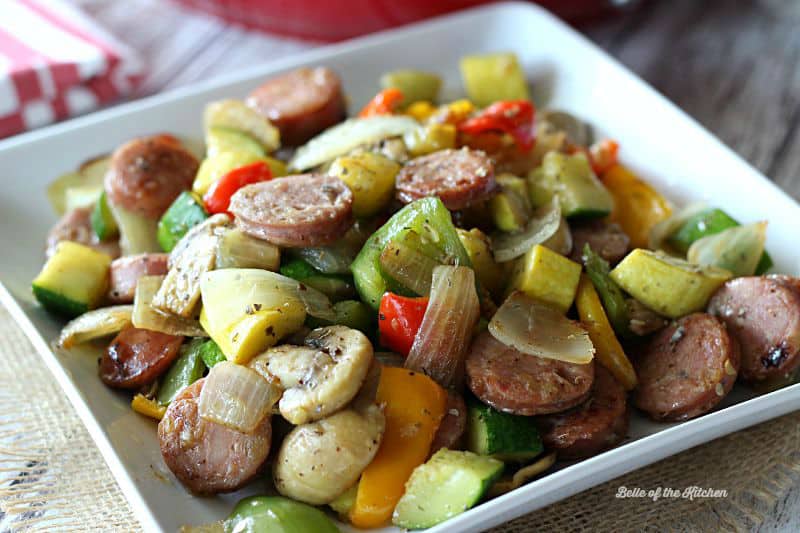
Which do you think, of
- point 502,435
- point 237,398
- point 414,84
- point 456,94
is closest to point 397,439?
point 502,435

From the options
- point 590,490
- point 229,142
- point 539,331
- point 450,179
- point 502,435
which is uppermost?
point 450,179

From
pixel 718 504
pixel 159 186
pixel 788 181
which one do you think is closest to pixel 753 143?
pixel 788 181

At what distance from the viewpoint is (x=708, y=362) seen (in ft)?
7.41

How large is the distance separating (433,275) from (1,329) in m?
1.48

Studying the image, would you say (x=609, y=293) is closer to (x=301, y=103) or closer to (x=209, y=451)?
(x=209, y=451)

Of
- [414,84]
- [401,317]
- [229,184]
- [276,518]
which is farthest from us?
Answer: [414,84]

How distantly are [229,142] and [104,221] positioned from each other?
1.58ft

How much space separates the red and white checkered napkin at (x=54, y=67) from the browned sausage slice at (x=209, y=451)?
2.12 m

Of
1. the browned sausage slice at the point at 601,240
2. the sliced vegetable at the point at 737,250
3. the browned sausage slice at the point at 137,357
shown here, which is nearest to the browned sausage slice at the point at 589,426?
the browned sausage slice at the point at 601,240

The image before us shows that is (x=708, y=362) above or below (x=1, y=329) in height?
above

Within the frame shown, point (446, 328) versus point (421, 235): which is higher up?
point (421, 235)

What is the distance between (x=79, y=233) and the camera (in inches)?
112

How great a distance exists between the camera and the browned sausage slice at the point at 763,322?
2256 mm

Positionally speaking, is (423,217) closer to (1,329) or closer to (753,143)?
(1,329)
